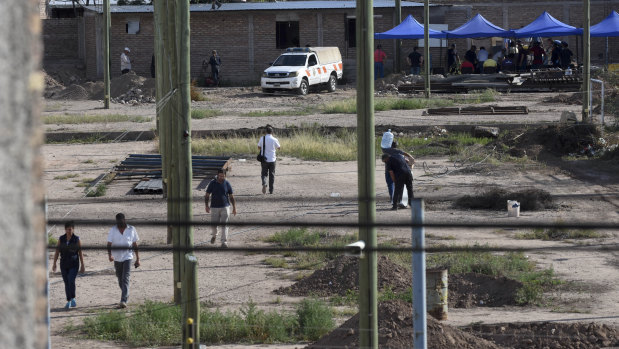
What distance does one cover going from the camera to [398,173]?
16.8 m

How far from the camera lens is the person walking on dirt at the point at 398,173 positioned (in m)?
16.8

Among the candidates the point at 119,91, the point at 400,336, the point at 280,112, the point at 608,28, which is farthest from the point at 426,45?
the point at 400,336

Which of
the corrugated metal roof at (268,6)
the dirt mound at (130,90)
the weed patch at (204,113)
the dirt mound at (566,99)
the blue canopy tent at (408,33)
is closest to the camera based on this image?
the weed patch at (204,113)

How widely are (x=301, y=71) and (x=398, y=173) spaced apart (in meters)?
23.5

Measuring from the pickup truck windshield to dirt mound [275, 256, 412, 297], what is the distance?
28191 millimetres

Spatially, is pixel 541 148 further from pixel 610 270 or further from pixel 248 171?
pixel 610 270

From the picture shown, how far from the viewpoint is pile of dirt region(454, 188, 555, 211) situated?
1748 centimetres

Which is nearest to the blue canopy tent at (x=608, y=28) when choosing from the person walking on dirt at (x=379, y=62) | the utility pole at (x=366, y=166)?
the person walking on dirt at (x=379, y=62)

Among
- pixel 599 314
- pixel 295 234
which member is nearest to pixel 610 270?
pixel 599 314

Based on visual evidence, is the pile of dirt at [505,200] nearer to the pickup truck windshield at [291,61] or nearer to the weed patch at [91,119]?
the weed patch at [91,119]

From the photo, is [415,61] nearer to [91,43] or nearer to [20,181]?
[91,43]

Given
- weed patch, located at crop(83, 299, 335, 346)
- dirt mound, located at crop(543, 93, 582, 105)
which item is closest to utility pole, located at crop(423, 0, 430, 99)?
dirt mound, located at crop(543, 93, 582, 105)

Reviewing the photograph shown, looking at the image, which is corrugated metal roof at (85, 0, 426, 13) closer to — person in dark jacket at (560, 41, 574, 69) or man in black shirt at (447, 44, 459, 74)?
man in black shirt at (447, 44, 459, 74)

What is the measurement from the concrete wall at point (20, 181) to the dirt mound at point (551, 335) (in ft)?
26.1
